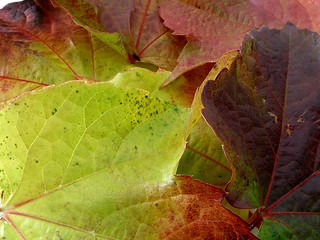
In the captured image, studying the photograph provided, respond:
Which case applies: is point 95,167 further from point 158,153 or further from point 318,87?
point 318,87

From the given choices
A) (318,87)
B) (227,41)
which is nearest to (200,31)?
(227,41)

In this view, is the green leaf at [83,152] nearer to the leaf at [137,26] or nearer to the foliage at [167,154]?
the foliage at [167,154]

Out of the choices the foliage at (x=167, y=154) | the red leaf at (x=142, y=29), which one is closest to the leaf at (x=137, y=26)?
the red leaf at (x=142, y=29)

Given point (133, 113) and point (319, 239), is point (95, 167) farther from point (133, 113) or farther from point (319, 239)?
point (319, 239)

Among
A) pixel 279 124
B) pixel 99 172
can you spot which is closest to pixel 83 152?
pixel 99 172

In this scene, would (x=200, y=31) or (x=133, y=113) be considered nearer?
(x=133, y=113)

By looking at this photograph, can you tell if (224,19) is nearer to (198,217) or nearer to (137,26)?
(137,26)

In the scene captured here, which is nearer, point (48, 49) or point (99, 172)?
point (99, 172)
